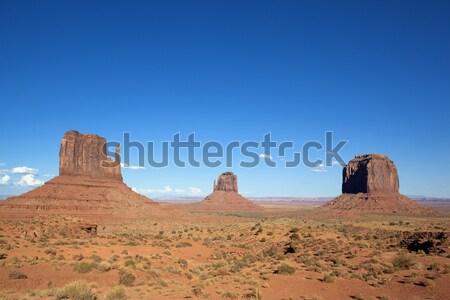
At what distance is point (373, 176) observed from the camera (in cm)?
11406

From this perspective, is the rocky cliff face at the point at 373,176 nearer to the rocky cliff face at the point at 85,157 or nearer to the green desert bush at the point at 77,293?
the rocky cliff face at the point at 85,157

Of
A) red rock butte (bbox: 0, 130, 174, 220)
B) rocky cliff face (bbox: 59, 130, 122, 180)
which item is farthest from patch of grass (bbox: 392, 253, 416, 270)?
rocky cliff face (bbox: 59, 130, 122, 180)

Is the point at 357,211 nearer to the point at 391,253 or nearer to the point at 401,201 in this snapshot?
the point at 401,201

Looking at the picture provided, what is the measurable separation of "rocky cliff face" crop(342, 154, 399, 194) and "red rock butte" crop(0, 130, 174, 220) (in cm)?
7390

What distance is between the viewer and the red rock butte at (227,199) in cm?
15638

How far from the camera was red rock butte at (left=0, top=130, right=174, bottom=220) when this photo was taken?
2357 inches

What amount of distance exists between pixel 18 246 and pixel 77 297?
13.9 m

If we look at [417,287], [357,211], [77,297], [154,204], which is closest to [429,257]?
[417,287]

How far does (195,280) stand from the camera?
54.8 ft

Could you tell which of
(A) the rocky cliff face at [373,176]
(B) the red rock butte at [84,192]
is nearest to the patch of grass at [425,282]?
(B) the red rock butte at [84,192]

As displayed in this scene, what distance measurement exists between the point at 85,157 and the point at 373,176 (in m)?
93.3

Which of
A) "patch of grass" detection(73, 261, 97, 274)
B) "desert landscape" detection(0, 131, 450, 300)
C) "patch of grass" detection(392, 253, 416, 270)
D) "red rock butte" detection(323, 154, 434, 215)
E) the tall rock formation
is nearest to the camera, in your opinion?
"desert landscape" detection(0, 131, 450, 300)

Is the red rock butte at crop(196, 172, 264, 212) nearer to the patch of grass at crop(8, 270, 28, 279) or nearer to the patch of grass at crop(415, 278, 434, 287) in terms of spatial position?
the patch of grass at crop(415, 278, 434, 287)

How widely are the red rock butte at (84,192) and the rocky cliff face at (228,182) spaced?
97.2m
